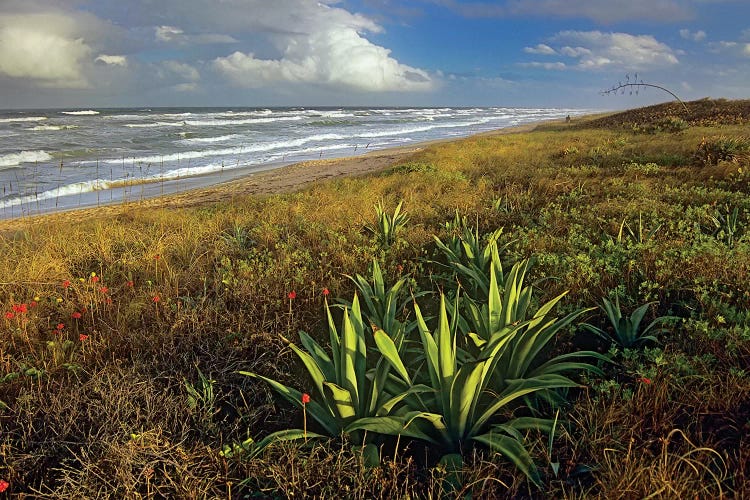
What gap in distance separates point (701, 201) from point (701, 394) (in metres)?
4.06

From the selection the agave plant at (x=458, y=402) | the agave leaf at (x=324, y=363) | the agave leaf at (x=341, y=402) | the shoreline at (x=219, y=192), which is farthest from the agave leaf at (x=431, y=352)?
the shoreline at (x=219, y=192)

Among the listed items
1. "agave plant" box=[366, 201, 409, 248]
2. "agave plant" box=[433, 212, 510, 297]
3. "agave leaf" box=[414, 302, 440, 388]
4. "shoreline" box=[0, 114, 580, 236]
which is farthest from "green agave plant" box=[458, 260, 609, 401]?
Answer: "shoreline" box=[0, 114, 580, 236]

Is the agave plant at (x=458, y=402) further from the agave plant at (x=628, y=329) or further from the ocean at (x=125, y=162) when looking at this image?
the ocean at (x=125, y=162)

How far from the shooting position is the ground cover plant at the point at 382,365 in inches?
63.4

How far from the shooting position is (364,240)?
4273 mm

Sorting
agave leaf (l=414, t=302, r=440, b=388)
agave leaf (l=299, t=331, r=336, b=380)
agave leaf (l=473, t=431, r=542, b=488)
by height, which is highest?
agave leaf (l=414, t=302, r=440, b=388)

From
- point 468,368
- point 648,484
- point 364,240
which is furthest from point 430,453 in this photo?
point 364,240

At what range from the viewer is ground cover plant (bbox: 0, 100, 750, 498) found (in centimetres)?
161

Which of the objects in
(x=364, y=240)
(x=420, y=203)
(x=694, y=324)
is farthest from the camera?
(x=420, y=203)

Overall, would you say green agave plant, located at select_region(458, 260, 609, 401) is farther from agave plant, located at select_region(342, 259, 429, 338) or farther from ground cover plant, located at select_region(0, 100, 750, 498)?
agave plant, located at select_region(342, 259, 429, 338)

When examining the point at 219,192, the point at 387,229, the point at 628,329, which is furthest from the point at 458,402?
the point at 219,192

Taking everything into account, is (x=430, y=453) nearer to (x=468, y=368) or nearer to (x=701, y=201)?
(x=468, y=368)

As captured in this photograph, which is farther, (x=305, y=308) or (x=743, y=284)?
(x=305, y=308)

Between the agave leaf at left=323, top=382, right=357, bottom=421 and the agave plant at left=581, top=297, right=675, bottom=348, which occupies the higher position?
the agave plant at left=581, top=297, right=675, bottom=348
